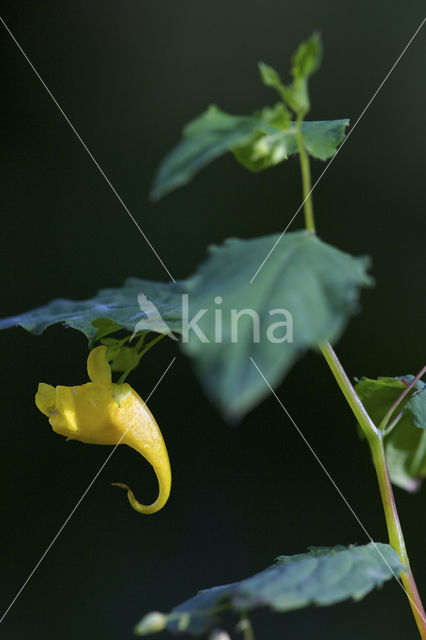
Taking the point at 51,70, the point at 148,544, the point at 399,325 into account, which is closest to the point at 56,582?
the point at 148,544

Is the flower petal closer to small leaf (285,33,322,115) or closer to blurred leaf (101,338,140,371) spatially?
blurred leaf (101,338,140,371)

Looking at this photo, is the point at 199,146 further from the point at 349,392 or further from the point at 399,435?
the point at 399,435

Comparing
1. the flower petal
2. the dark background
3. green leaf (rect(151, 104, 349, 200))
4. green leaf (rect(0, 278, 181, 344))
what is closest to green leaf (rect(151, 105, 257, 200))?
green leaf (rect(151, 104, 349, 200))

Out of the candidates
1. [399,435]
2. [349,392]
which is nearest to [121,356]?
[349,392]

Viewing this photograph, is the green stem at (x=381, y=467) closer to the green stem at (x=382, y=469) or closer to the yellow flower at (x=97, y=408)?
the green stem at (x=382, y=469)

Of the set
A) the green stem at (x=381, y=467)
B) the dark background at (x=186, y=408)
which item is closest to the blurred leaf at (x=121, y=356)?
the green stem at (x=381, y=467)

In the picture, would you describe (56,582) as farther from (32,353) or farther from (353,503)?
(353,503)
